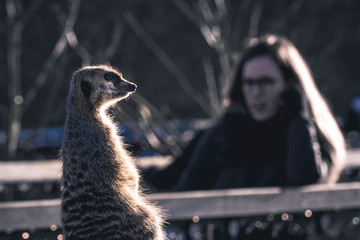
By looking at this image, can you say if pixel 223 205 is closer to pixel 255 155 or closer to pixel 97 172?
pixel 97 172

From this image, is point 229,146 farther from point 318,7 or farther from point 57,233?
point 318,7

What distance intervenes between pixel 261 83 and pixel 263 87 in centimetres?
2

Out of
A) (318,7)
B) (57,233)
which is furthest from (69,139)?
(318,7)

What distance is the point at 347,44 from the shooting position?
531 inches

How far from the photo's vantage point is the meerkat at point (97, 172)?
0.76 metres

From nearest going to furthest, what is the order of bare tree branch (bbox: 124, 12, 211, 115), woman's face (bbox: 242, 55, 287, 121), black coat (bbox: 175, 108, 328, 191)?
black coat (bbox: 175, 108, 328, 191), woman's face (bbox: 242, 55, 287, 121), bare tree branch (bbox: 124, 12, 211, 115)

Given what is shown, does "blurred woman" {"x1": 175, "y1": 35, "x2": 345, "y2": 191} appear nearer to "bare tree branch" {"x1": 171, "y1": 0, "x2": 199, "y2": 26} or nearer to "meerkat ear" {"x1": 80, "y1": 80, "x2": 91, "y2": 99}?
"bare tree branch" {"x1": 171, "y1": 0, "x2": 199, "y2": 26}

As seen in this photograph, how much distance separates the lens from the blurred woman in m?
2.41

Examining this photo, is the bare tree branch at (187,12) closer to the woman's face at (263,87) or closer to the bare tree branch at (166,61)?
Result: the bare tree branch at (166,61)

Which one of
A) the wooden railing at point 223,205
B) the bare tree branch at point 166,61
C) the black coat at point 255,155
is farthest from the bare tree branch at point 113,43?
the wooden railing at point 223,205

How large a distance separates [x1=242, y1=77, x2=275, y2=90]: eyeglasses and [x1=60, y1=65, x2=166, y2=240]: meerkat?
6.12 feet

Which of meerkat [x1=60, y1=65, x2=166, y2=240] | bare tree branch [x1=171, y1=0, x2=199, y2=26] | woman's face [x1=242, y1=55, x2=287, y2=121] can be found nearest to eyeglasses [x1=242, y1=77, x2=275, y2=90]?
woman's face [x1=242, y1=55, x2=287, y2=121]

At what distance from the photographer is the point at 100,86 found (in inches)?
31.7

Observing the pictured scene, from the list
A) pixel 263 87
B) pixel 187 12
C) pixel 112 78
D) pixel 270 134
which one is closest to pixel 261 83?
pixel 263 87
